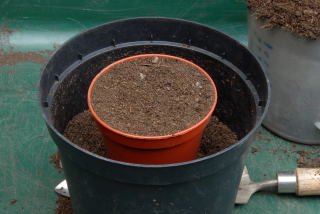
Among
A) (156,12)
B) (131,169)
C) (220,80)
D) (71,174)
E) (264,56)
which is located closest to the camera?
(131,169)

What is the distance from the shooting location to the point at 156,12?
1963 millimetres

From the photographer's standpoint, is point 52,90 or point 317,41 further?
point 317,41

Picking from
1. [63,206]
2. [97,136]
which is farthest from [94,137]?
[63,206]

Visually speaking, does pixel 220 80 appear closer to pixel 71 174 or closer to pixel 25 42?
pixel 71 174

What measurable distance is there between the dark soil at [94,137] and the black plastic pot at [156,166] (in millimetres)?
30

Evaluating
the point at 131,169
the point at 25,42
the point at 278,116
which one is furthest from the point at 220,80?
the point at 25,42

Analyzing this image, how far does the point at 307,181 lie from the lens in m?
1.37

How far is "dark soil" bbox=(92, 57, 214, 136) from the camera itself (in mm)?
981

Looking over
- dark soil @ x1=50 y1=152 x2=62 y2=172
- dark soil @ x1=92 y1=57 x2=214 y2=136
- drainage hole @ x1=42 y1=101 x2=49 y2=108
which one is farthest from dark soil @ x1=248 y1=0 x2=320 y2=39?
dark soil @ x1=50 y1=152 x2=62 y2=172

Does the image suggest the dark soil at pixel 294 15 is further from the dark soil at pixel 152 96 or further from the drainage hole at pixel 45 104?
the drainage hole at pixel 45 104

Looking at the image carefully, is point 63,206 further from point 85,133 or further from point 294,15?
point 294,15

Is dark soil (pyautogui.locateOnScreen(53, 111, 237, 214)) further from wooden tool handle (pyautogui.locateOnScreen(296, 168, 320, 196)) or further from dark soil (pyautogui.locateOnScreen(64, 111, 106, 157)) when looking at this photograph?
wooden tool handle (pyautogui.locateOnScreen(296, 168, 320, 196))

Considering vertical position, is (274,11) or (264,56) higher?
(274,11)

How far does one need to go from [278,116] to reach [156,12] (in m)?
0.78
